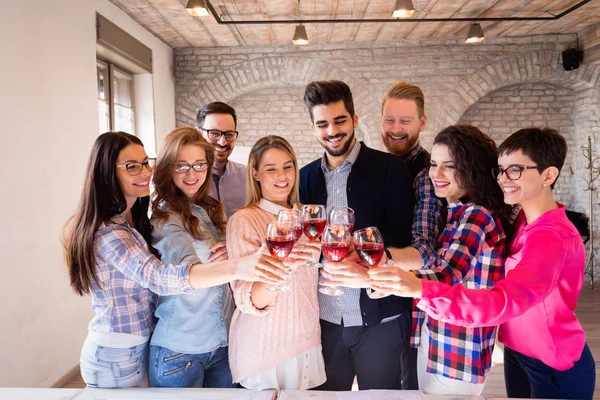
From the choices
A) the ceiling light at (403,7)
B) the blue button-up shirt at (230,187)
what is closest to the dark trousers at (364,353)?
the blue button-up shirt at (230,187)

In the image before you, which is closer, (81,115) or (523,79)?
(81,115)

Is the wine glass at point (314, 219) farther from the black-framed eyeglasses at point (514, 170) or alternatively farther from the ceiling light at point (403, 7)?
the ceiling light at point (403, 7)

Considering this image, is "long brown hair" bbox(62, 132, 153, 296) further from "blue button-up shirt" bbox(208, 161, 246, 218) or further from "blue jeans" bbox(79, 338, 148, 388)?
"blue button-up shirt" bbox(208, 161, 246, 218)

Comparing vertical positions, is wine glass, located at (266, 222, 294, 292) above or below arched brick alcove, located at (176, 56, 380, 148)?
below

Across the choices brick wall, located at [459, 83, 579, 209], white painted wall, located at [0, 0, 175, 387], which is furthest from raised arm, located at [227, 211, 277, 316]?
brick wall, located at [459, 83, 579, 209]

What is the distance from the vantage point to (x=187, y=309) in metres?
1.81

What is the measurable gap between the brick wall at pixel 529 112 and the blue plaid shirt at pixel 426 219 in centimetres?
508

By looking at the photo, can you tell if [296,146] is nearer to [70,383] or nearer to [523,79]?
[523,79]

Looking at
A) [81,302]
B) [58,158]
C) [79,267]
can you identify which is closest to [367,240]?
[79,267]

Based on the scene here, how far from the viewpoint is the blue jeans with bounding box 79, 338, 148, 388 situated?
1.67 meters

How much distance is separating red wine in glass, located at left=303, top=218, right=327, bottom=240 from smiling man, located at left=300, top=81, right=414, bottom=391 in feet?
1.71

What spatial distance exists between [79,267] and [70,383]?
8.11 ft

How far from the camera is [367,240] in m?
1.50

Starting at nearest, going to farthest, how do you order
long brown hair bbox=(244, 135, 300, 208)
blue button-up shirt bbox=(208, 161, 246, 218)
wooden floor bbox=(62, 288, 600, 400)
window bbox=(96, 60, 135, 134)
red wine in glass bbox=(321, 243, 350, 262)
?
1. red wine in glass bbox=(321, 243, 350, 262)
2. long brown hair bbox=(244, 135, 300, 208)
3. blue button-up shirt bbox=(208, 161, 246, 218)
4. wooden floor bbox=(62, 288, 600, 400)
5. window bbox=(96, 60, 135, 134)
